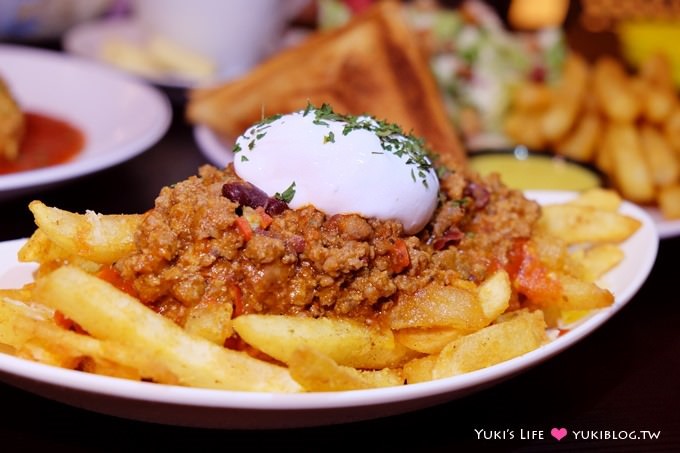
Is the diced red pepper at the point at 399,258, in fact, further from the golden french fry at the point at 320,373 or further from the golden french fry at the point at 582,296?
the golden french fry at the point at 582,296

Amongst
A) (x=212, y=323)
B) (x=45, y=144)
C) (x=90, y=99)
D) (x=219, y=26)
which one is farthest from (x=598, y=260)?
(x=219, y=26)

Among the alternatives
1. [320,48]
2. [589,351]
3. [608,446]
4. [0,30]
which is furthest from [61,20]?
[608,446]

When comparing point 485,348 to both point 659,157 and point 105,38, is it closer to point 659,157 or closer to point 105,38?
point 659,157

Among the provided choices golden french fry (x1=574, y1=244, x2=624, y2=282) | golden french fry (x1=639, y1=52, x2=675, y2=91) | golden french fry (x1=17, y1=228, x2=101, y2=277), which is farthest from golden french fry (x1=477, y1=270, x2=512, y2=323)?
golden french fry (x1=639, y1=52, x2=675, y2=91)

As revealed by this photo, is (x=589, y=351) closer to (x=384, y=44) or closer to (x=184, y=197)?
(x=184, y=197)

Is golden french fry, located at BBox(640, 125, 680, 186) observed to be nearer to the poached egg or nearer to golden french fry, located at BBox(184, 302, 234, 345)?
the poached egg

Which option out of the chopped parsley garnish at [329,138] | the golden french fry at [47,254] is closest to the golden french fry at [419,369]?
the chopped parsley garnish at [329,138]

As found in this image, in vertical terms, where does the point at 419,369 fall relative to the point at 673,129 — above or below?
above

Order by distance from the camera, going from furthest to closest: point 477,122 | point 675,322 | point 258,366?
point 477,122
point 675,322
point 258,366
